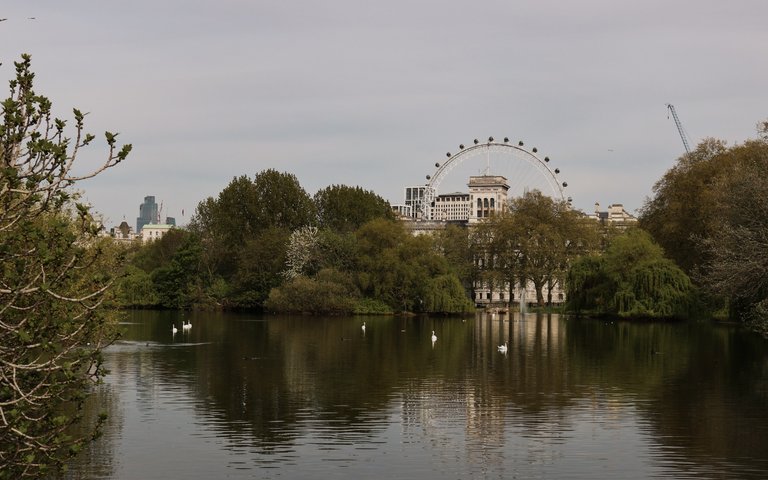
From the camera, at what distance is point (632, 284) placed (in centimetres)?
9400

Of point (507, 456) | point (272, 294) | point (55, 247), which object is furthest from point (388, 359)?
point (272, 294)

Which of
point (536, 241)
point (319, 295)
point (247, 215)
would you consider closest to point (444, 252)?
point (536, 241)

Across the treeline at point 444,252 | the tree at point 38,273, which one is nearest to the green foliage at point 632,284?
the treeline at point 444,252

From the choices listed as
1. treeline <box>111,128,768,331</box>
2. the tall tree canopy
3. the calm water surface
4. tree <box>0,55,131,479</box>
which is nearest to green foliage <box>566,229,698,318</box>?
treeline <box>111,128,768,331</box>

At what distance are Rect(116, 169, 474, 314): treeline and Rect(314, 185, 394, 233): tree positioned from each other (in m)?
0.13

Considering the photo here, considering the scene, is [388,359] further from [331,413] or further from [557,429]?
[557,429]

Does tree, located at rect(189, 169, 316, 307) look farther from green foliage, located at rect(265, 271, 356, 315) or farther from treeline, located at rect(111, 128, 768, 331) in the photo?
green foliage, located at rect(265, 271, 356, 315)

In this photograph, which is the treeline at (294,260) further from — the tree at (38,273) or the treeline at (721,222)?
the tree at (38,273)

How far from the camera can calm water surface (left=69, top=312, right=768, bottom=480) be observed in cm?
2661

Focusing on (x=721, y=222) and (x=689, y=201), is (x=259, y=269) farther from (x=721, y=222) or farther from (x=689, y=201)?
(x=721, y=222)

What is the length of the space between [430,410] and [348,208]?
92.2 meters

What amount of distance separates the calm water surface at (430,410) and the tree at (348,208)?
→ 2440 inches

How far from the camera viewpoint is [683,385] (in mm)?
42875

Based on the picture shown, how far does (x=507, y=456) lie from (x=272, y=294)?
81627mm
